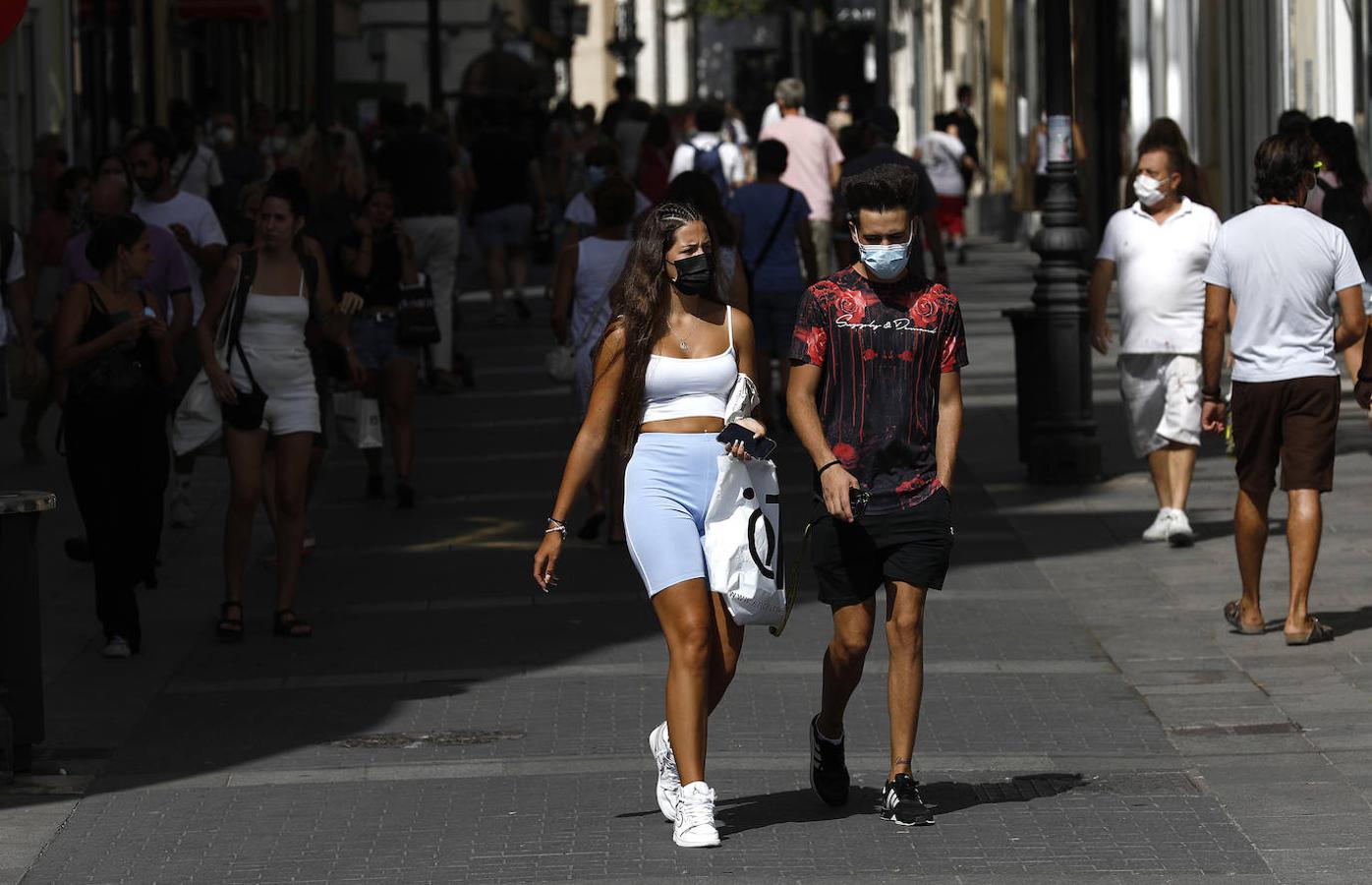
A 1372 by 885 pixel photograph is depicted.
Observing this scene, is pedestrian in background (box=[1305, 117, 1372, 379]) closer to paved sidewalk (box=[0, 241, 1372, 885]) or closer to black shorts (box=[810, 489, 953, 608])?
paved sidewalk (box=[0, 241, 1372, 885])

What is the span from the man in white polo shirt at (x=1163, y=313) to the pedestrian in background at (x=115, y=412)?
4.28 meters

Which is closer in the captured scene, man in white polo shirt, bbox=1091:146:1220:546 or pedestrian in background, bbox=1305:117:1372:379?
man in white polo shirt, bbox=1091:146:1220:546

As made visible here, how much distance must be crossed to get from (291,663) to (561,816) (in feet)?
9.36

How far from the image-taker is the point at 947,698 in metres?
8.91

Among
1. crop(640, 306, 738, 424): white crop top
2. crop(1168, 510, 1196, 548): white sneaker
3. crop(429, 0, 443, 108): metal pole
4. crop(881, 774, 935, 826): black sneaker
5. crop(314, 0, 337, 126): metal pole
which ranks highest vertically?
crop(429, 0, 443, 108): metal pole

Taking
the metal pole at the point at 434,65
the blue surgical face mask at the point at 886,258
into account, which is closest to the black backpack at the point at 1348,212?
the blue surgical face mask at the point at 886,258

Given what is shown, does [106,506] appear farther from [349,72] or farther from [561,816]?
[349,72]

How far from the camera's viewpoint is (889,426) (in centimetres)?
707

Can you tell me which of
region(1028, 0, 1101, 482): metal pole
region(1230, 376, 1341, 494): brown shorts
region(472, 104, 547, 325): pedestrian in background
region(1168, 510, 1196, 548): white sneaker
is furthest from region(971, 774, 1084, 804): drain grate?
region(472, 104, 547, 325): pedestrian in background

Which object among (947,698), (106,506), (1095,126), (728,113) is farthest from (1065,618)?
(728,113)

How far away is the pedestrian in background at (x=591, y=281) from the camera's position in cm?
1245

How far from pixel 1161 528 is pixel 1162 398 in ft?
1.94

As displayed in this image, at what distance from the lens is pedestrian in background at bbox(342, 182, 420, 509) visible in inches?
550

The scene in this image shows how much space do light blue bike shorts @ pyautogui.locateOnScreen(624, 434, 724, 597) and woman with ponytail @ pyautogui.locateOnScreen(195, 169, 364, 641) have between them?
3639 mm
